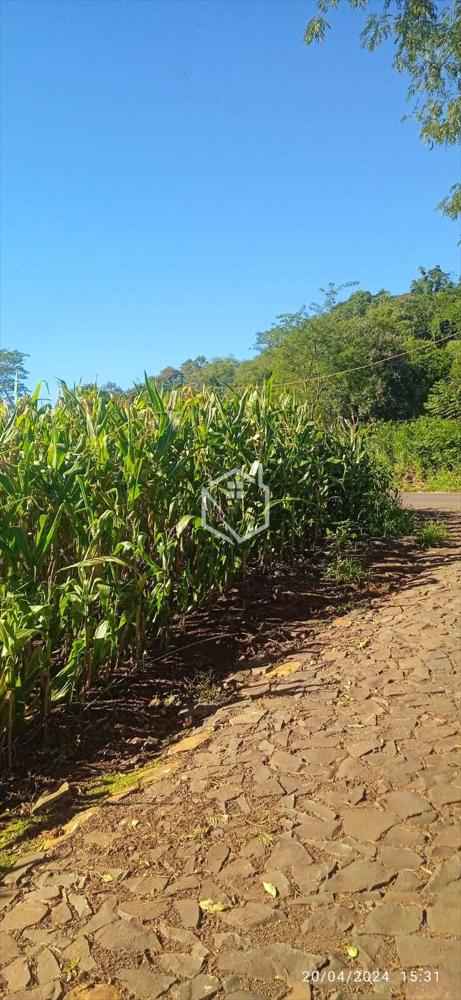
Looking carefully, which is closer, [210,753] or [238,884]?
[238,884]

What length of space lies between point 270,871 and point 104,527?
165 centimetres

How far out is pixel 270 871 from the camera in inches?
75.3

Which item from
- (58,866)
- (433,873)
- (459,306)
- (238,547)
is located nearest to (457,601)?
(238,547)

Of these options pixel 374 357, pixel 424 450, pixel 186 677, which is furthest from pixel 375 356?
pixel 186 677

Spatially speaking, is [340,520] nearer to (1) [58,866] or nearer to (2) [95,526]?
(2) [95,526]

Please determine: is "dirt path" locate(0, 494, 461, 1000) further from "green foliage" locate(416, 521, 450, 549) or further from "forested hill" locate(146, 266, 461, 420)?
"forested hill" locate(146, 266, 461, 420)

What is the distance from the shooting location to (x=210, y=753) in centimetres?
262

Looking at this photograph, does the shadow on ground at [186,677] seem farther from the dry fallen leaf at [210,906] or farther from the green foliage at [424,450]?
the green foliage at [424,450]

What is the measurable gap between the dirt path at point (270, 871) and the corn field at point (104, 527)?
594 mm

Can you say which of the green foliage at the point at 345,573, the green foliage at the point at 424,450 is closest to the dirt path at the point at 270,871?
the green foliage at the point at 345,573

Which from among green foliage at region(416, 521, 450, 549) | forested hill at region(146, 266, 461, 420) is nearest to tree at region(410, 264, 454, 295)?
forested hill at region(146, 266, 461, 420)

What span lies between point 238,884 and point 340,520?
4.19 meters

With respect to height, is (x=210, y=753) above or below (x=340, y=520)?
below

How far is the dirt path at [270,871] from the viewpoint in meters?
1.58
